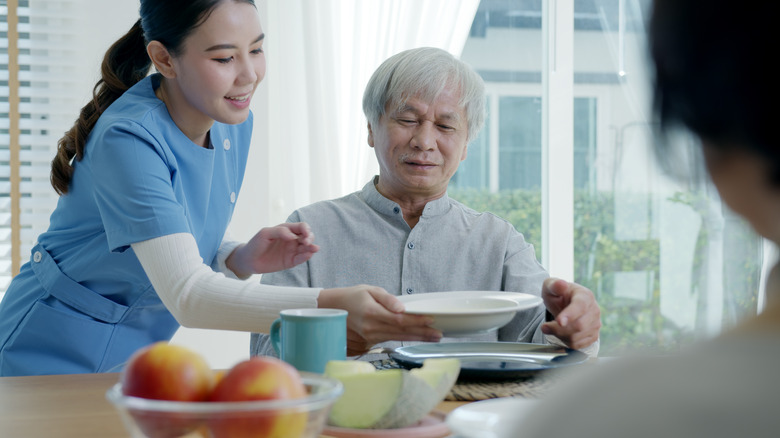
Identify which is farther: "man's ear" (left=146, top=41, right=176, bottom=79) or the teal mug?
"man's ear" (left=146, top=41, right=176, bottom=79)

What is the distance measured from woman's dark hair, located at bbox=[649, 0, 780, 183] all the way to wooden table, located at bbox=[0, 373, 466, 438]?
73 cm

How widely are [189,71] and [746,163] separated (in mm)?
1233

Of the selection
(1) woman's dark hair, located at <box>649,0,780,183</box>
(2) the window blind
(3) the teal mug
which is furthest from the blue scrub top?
(2) the window blind

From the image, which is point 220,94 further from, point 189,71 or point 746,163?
point 746,163

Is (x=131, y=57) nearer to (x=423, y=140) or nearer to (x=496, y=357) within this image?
(x=423, y=140)

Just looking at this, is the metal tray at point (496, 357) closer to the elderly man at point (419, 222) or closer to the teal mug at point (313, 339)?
the teal mug at point (313, 339)

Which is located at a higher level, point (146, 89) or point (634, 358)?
point (146, 89)

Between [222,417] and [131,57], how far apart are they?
3.89 ft

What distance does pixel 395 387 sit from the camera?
785 mm

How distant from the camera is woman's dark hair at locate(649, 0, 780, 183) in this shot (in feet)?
0.94

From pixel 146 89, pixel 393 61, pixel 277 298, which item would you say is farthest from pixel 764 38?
pixel 393 61

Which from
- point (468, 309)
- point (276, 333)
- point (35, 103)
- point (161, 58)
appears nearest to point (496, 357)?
point (468, 309)

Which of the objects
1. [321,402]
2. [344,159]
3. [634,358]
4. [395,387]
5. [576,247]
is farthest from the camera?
[576,247]

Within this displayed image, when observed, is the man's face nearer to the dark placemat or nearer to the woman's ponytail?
the woman's ponytail
